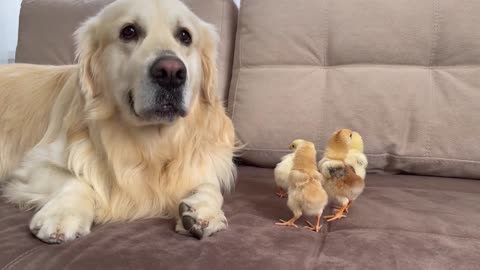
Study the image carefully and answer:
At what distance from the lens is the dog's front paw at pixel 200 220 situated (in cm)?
116

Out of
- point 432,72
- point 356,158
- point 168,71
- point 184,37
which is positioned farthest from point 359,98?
point 168,71

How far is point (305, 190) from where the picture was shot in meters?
1.17

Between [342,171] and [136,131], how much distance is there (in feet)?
2.28

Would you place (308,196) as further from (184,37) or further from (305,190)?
(184,37)

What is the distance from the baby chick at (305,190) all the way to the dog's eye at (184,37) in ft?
1.89

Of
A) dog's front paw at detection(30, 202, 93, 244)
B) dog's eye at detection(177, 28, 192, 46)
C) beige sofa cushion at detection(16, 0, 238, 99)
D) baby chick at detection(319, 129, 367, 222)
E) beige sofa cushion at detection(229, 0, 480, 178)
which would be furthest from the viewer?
beige sofa cushion at detection(16, 0, 238, 99)

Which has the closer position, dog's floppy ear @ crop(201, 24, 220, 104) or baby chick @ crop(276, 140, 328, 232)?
baby chick @ crop(276, 140, 328, 232)

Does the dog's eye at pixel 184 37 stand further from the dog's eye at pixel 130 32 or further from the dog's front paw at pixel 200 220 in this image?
the dog's front paw at pixel 200 220

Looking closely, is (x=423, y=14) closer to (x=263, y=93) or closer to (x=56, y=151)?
(x=263, y=93)

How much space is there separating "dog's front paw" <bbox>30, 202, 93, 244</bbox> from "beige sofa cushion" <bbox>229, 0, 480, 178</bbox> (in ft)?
2.90

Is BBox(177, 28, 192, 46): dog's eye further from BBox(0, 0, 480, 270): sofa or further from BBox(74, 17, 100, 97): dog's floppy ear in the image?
BBox(0, 0, 480, 270): sofa

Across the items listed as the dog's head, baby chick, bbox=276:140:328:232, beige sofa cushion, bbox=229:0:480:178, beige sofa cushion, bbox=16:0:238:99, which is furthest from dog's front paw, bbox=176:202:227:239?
beige sofa cushion, bbox=16:0:238:99

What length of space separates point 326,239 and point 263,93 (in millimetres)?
937

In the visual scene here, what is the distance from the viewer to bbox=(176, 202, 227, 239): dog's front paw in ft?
3.79
